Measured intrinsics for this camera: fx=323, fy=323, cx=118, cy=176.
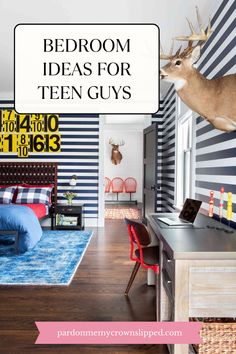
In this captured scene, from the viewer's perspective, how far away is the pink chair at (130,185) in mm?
10806

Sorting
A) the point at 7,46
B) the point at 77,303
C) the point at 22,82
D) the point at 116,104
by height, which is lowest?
the point at 77,303

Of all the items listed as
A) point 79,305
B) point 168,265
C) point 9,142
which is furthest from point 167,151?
point 168,265

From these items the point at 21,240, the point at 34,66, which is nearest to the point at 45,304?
the point at 21,240

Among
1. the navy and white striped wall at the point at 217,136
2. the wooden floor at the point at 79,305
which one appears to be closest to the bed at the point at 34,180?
the wooden floor at the point at 79,305

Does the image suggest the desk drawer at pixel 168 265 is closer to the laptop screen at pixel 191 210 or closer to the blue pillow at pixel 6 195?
the laptop screen at pixel 191 210

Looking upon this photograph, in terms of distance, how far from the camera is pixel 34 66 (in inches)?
86.7

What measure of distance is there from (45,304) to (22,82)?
192 centimetres

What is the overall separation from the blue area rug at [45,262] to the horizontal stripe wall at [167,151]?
180 cm

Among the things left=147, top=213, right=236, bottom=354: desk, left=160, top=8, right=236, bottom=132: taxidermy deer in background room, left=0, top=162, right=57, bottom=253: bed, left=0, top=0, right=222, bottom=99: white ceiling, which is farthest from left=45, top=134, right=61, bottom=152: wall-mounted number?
left=147, top=213, right=236, bottom=354: desk

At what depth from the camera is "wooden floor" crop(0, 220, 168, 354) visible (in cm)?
228

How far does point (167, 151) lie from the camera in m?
6.27

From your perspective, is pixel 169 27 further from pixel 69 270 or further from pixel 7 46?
pixel 69 270

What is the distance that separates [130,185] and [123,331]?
9342mm

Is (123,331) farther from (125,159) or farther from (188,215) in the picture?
(125,159)
